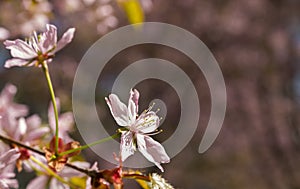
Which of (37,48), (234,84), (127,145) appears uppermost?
(234,84)

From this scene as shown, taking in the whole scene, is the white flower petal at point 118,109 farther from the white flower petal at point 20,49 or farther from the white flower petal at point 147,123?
the white flower petal at point 20,49

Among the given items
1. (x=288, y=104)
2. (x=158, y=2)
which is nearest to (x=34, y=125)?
(x=288, y=104)

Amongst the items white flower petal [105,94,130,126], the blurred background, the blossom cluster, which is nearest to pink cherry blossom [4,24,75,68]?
the blossom cluster

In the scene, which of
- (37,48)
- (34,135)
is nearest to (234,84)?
(34,135)

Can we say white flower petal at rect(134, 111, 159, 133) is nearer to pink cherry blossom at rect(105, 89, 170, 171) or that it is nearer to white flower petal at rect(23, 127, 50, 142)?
pink cherry blossom at rect(105, 89, 170, 171)

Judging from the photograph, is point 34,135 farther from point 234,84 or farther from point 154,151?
point 234,84

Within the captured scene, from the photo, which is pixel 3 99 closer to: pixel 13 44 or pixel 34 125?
pixel 34 125

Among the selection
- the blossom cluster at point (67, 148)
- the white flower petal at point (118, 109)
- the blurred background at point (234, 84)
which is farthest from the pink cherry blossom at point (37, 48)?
the blurred background at point (234, 84)
